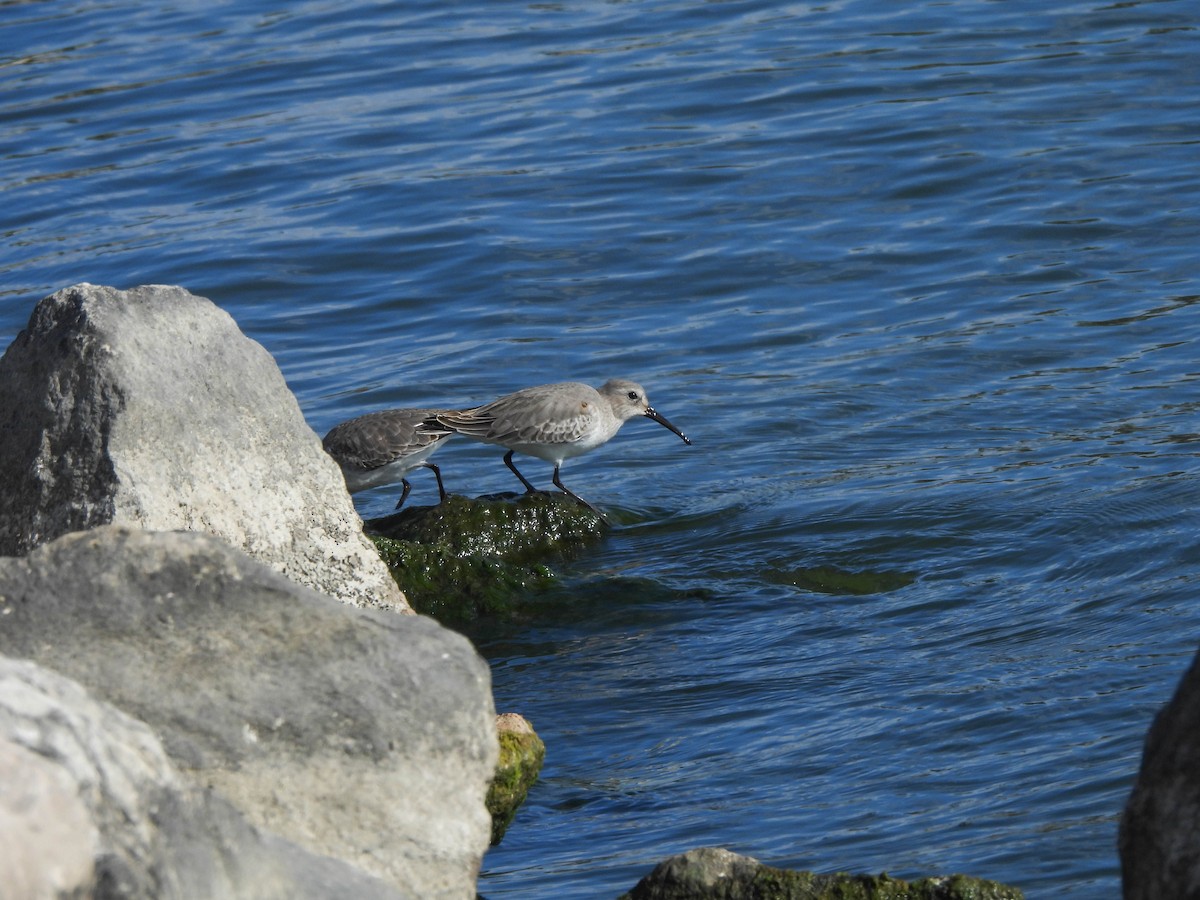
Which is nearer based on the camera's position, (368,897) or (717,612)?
(368,897)

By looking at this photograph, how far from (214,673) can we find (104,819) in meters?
0.96

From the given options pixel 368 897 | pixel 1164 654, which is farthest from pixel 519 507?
pixel 368 897

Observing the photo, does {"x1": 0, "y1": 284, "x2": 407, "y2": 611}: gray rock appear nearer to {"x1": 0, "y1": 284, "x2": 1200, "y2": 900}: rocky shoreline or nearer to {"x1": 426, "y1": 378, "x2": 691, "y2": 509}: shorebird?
{"x1": 0, "y1": 284, "x2": 1200, "y2": 900}: rocky shoreline

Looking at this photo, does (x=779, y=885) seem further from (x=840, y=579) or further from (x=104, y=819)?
(x=840, y=579)

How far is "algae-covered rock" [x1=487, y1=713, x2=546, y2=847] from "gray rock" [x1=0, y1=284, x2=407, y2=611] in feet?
2.90

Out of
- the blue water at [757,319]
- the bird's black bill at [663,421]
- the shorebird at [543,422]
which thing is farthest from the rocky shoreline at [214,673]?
the bird's black bill at [663,421]

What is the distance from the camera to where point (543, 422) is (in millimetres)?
9672

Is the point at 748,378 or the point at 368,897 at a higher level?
the point at 368,897

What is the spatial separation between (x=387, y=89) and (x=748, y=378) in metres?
7.88

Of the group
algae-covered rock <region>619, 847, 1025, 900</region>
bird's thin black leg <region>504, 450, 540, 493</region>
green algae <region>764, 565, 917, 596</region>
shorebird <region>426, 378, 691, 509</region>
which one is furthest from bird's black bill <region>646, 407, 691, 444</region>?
algae-covered rock <region>619, 847, 1025, 900</region>

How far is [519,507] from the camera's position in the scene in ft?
29.6

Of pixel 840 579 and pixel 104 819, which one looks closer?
pixel 104 819

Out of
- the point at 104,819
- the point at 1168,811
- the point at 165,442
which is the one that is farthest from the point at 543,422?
the point at 104,819

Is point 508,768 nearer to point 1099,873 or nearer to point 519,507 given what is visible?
point 1099,873
